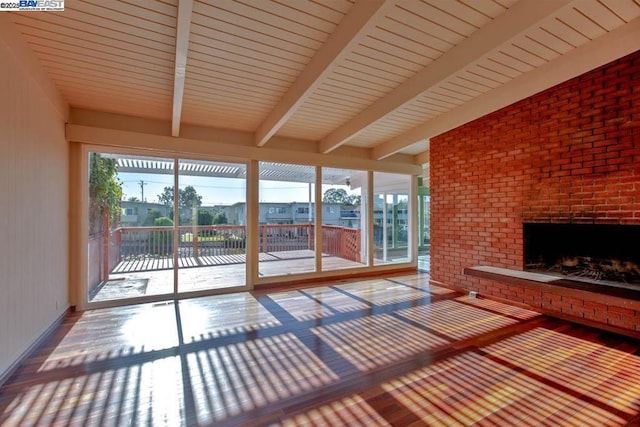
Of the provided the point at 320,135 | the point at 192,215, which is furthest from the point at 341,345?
the point at 320,135

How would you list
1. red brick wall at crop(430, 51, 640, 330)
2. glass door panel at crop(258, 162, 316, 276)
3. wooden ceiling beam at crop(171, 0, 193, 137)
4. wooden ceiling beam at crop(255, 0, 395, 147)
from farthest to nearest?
glass door panel at crop(258, 162, 316, 276) < red brick wall at crop(430, 51, 640, 330) < wooden ceiling beam at crop(255, 0, 395, 147) < wooden ceiling beam at crop(171, 0, 193, 137)

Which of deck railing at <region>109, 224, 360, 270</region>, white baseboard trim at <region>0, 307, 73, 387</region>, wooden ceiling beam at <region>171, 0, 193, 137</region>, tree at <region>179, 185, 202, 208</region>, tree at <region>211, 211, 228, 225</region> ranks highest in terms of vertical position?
wooden ceiling beam at <region>171, 0, 193, 137</region>

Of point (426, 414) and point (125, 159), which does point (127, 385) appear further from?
point (125, 159)

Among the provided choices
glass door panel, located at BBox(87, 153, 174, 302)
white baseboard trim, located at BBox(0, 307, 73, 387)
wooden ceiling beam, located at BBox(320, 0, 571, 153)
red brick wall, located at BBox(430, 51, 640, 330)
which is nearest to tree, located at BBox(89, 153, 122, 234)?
glass door panel, located at BBox(87, 153, 174, 302)

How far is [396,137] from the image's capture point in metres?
5.46

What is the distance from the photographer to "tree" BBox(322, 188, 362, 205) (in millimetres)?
5869

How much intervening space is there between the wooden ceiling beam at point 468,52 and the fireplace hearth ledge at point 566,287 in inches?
98.5

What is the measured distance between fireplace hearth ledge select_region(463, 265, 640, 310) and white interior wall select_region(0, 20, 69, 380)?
16.2 feet

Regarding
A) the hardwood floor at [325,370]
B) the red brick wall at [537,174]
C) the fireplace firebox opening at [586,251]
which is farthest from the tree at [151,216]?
the fireplace firebox opening at [586,251]

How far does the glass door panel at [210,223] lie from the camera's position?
460 cm

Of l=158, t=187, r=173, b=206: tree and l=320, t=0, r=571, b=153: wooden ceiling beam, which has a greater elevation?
l=320, t=0, r=571, b=153: wooden ceiling beam

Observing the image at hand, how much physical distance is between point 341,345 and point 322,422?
106 centimetres

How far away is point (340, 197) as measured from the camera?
20.1 ft

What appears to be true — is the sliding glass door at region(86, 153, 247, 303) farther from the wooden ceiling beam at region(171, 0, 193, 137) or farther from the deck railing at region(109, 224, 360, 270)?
the wooden ceiling beam at region(171, 0, 193, 137)
